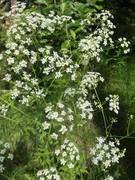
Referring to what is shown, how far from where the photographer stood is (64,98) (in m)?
4.52

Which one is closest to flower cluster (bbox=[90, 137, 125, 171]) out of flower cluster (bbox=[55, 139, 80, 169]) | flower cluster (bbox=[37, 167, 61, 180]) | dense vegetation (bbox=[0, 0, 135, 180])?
dense vegetation (bbox=[0, 0, 135, 180])

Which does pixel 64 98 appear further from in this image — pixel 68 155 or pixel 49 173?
pixel 49 173

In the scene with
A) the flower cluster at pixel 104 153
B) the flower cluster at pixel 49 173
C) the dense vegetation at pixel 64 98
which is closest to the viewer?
the flower cluster at pixel 49 173

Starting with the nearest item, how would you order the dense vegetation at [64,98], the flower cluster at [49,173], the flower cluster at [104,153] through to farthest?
the flower cluster at [49,173] < the flower cluster at [104,153] < the dense vegetation at [64,98]

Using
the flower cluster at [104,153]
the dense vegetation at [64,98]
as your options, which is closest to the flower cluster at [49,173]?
the dense vegetation at [64,98]

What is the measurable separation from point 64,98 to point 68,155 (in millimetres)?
657

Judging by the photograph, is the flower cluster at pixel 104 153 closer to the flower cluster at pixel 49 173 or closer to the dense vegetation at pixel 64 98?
the dense vegetation at pixel 64 98

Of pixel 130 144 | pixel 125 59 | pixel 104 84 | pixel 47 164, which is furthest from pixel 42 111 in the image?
pixel 125 59

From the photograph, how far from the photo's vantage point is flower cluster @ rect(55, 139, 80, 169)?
3.86 m

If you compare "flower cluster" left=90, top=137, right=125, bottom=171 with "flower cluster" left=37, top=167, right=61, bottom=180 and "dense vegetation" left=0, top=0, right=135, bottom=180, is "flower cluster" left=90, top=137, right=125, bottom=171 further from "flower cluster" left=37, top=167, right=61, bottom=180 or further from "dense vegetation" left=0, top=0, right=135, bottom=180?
"flower cluster" left=37, top=167, right=61, bottom=180

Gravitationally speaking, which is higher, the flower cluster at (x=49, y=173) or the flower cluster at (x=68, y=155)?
the flower cluster at (x=68, y=155)

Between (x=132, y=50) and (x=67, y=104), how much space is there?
1.89 metres

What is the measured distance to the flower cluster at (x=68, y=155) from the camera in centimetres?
386

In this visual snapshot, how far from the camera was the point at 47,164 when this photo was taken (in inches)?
161
